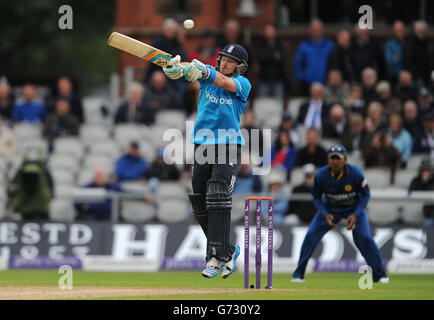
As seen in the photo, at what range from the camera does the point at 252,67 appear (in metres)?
22.4

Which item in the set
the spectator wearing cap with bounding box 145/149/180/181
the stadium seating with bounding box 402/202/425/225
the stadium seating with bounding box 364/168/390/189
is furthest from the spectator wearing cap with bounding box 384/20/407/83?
the spectator wearing cap with bounding box 145/149/180/181

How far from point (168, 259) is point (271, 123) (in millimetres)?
3912

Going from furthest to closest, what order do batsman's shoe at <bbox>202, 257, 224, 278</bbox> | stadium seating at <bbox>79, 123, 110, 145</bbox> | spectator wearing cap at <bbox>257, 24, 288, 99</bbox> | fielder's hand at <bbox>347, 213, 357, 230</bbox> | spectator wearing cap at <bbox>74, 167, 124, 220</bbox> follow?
spectator wearing cap at <bbox>257, 24, 288, 99</bbox>, stadium seating at <bbox>79, 123, 110, 145</bbox>, spectator wearing cap at <bbox>74, 167, 124, 220</bbox>, fielder's hand at <bbox>347, 213, 357, 230</bbox>, batsman's shoe at <bbox>202, 257, 224, 278</bbox>

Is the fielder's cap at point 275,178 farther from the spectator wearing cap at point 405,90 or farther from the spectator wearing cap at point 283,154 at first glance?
the spectator wearing cap at point 405,90

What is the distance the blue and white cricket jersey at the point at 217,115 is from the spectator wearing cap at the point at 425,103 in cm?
980

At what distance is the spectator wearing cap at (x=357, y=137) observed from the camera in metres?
20.5

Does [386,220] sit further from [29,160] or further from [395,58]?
[29,160]

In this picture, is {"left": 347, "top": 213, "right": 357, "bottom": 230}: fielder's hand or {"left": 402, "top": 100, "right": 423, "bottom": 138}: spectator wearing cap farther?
{"left": 402, "top": 100, "right": 423, "bottom": 138}: spectator wearing cap

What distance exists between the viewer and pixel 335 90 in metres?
21.5

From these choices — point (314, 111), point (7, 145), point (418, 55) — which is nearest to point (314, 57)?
point (314, 111)

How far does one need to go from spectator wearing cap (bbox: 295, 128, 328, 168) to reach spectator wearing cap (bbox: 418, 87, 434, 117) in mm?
2439

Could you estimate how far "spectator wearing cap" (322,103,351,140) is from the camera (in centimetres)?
2070

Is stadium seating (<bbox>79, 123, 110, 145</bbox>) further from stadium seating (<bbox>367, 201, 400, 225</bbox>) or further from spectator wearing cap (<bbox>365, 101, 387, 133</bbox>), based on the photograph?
stadium seating (<bbox>367, 201, 400, 225</bbox>)

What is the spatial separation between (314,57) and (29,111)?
6.04 meters
